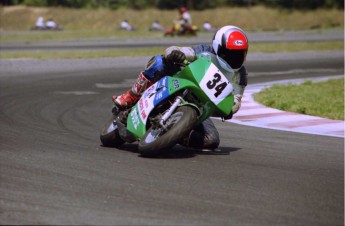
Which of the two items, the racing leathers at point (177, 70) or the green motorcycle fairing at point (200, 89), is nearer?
the green motorcycle fairing at point (200, 89)

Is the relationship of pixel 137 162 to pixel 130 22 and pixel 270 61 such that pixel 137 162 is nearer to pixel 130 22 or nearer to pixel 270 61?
pixel 270 61

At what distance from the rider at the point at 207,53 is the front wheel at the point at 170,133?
489mm

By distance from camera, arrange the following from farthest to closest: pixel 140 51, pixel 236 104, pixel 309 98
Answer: pixel 140 51
pixel 309 98
pixel 236 104

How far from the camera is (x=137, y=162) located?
7.01 meters

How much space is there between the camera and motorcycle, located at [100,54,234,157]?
7062 millimetres

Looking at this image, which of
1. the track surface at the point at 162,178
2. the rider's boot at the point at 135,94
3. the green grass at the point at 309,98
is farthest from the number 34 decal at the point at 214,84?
the green grass at the point at 309,98

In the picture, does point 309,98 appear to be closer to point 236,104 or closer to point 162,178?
point 236,104

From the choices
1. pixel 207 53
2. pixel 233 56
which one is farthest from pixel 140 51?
pixel 233 56

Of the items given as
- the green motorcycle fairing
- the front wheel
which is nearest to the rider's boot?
the green motorcycle fairing

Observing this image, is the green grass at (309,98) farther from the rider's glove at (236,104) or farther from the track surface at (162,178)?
the rider's glove at (236,104)

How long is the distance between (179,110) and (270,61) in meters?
16.1

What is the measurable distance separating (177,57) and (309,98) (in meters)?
6.21

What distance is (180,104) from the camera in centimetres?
715

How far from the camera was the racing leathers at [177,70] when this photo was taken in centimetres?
736
